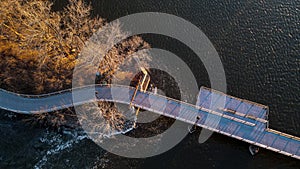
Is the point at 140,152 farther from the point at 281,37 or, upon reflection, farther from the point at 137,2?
the point at 281,37

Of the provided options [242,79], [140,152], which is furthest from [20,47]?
[242,79]

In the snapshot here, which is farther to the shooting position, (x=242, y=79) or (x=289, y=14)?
(x=289, y=14)

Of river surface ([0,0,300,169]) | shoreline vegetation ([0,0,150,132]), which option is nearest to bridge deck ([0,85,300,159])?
shoreline vegetation ([0,0,150,132])

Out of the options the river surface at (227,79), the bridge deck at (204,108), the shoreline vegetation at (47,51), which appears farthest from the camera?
the shoreline vegetation at (47,51)

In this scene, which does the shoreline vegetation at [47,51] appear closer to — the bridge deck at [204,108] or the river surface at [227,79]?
the bridge deck at [204,108]

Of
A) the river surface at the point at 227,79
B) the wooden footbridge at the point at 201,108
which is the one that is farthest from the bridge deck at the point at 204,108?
the river surface at the point at 227,79

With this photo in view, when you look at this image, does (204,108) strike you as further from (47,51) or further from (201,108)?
(47,51)

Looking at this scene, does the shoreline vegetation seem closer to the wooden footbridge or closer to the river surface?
the wooden footbridge

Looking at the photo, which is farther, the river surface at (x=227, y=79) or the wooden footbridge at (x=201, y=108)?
the river surface at (x=227, y=79)
